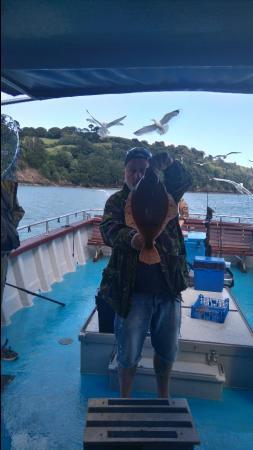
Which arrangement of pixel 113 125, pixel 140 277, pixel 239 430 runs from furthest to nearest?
pixel 113 125
pixel 239 430
pixel 140 277

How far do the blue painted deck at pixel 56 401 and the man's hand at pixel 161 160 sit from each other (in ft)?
4.60

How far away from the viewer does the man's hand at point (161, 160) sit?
2088 mm

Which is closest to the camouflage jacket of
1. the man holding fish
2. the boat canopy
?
the man holding fish

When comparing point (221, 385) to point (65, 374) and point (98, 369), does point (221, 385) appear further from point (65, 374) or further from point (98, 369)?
point (65, 374)

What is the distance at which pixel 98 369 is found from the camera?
10.6ft

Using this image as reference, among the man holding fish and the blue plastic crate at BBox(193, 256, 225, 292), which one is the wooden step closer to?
the man holding fish

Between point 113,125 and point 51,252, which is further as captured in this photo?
point 51,252

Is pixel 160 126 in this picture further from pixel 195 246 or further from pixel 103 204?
pixel 103 204

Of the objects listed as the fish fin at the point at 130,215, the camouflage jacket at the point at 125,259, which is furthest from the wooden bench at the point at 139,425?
the fish fin at the point at 130,215

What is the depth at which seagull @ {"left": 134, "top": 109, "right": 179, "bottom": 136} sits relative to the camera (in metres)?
3.96

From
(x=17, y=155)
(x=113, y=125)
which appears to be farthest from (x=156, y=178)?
(x=113, y=125)

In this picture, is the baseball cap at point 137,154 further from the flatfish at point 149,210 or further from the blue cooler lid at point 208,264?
the blue cooler lid at point 208,264

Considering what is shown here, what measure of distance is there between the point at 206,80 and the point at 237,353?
7.18 feet

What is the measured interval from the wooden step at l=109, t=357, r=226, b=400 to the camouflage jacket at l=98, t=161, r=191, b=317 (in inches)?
49.2
